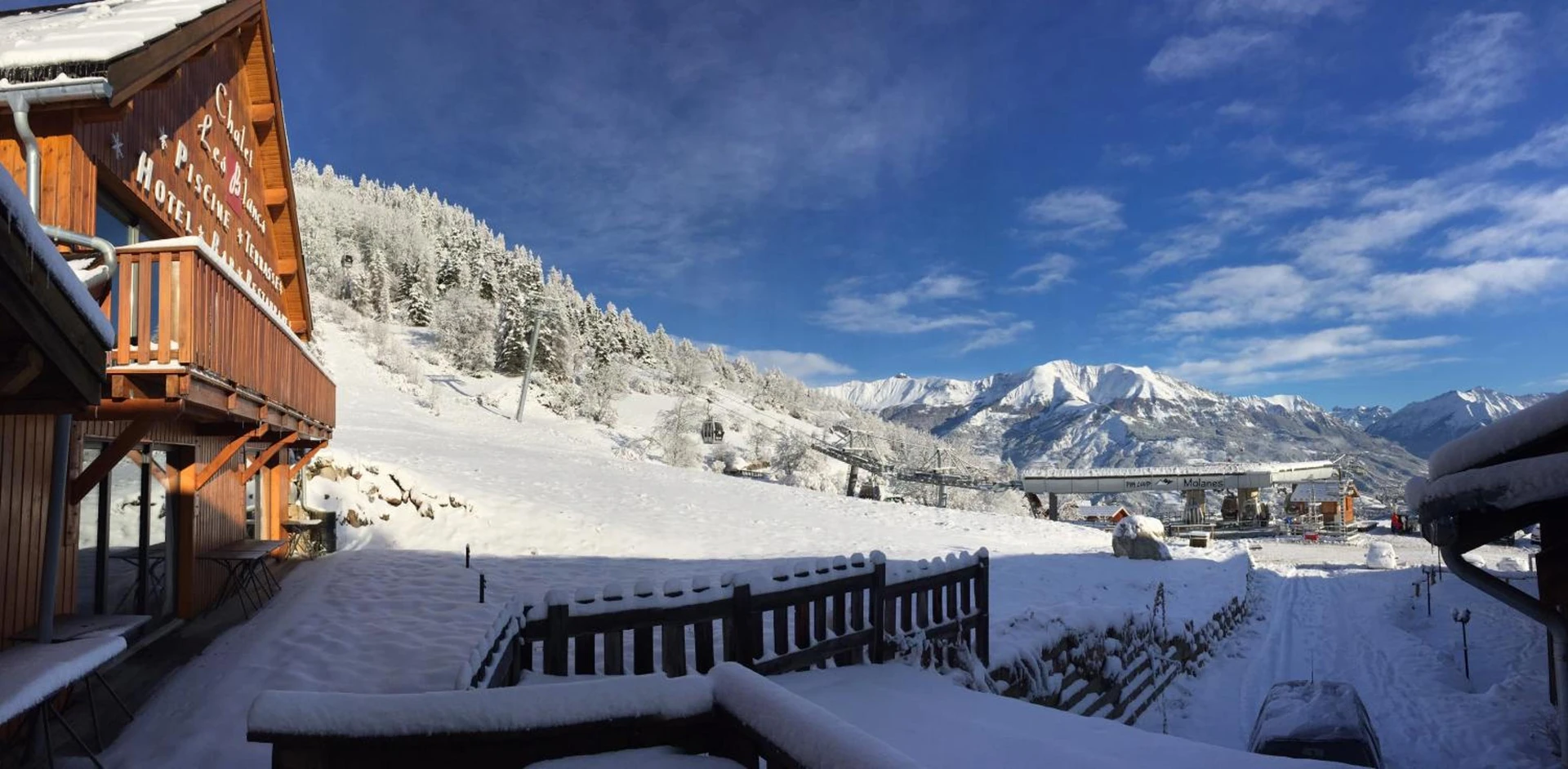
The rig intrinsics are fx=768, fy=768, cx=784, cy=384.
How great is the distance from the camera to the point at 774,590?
217 inches

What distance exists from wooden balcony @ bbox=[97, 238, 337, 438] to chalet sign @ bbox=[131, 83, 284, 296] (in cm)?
175

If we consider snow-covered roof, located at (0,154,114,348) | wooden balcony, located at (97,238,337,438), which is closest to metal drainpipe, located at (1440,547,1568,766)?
snow-covered roof, located at (0,154,114,348)

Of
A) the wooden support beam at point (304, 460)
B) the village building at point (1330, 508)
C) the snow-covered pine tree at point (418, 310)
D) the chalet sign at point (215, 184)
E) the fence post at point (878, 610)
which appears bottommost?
the village building at point (1330, 508)

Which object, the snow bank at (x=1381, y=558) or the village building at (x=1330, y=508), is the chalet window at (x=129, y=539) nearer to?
the snow bank at (x=1381, y=558)

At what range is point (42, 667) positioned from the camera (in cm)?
457

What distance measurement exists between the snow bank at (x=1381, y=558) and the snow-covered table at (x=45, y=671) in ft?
107

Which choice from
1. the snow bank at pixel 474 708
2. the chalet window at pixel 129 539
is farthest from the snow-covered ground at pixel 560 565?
the snow bank at pixel 474 708

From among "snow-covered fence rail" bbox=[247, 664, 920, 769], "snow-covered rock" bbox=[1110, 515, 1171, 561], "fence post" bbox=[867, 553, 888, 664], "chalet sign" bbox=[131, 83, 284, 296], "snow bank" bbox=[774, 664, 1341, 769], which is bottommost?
"snow-covered rock" bbox=[1110, 515, 1171, 561]

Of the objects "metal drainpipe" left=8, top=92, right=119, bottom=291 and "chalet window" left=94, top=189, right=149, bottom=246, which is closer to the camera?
"metal drainpipe" left=8, top=92, right=119, bottom=291

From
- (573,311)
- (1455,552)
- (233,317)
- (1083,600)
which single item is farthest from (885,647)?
(573,311)

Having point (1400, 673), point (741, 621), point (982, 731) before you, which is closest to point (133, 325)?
point (741, 621)

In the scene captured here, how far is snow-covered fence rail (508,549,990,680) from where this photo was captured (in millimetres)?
4773

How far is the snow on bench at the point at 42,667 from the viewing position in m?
4.03

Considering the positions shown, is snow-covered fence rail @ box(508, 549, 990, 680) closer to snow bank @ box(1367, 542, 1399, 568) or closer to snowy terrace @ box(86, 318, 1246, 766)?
snowy terrace @ box(86, 318, 1246, 766)
